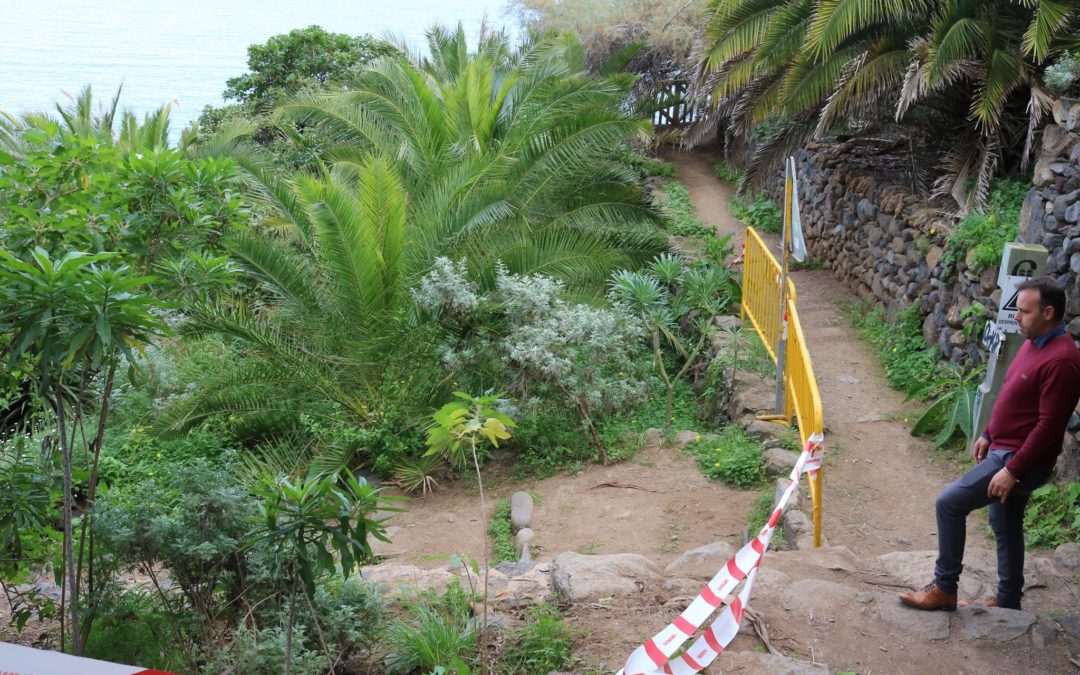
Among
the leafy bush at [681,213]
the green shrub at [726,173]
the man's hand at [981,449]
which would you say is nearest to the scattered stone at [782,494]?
the man's hand at [981,449]

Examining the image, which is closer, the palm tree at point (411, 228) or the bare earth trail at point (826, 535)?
the bare earth trail at point (826, 535)

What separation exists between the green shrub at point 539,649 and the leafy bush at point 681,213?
31.9 ft

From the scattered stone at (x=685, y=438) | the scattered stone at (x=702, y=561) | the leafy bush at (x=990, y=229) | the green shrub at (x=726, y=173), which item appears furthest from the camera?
the green shrub at (x=726, y=173)

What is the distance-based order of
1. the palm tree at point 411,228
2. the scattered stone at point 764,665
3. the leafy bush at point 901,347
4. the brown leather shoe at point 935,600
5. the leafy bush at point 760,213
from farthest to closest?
the leafy bush at point 760,213
the palm tree at point 411,228
the leafy bush at point 901,347
the brown leather shoe at point 935,600
the scattered stone at point 764,665

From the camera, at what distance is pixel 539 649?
4414 mm

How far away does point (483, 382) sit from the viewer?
9.73 meters

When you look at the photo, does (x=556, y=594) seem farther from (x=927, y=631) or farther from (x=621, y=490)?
(x=621, y=490)

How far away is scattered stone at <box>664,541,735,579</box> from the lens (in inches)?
234

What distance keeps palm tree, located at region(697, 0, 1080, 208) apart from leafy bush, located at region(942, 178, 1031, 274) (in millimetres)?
201

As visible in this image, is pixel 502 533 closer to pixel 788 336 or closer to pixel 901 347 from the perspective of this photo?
pixel 788 336

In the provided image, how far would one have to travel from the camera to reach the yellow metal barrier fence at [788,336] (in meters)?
6.05

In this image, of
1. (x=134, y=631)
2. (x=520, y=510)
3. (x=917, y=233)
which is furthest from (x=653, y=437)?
(x=134, y=631)

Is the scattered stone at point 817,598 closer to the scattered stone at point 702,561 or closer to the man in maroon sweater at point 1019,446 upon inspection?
the man in maroon sweater at point 1019,446

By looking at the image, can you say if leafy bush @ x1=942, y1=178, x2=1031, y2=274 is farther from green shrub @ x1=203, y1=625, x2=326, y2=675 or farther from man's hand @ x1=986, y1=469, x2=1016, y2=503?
green shrub @ x1=203, y1=625, x2=326, y2=675
